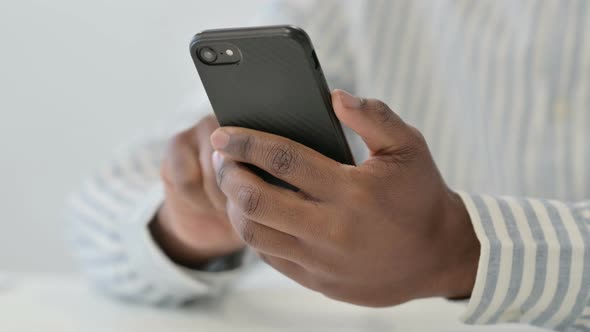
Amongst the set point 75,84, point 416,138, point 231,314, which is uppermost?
point 75,84

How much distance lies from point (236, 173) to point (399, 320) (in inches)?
9.7

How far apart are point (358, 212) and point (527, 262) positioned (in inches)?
4.5

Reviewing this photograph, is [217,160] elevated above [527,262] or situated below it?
above

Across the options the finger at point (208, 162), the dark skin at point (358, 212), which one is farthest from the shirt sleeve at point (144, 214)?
the dark skin at point (358, 212)

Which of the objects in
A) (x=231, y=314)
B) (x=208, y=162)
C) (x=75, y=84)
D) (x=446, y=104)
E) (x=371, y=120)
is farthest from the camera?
(x=75, y=84)

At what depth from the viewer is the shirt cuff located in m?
0.58

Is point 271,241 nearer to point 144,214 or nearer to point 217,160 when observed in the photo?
point 217,160

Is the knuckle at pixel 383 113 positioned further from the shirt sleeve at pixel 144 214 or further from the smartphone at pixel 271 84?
the shirt sleeve at pixel 144 214

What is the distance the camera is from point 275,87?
36 cm

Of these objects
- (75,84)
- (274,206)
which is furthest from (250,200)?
(75,84)

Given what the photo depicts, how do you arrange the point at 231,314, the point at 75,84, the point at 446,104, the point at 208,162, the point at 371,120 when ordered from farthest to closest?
1. the point at 75,84
2. the point at 446,104
3. the point at 231,314
4. the point at 208,162
5. the point at 371,120

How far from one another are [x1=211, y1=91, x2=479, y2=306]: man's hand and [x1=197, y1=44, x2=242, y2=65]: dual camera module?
39mm

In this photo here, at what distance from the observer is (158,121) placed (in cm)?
111

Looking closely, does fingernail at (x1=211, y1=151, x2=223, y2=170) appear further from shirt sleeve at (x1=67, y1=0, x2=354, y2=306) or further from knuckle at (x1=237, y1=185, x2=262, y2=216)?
shirt sleeve at (x1=67, y1=0, x2=354, y2=306)
